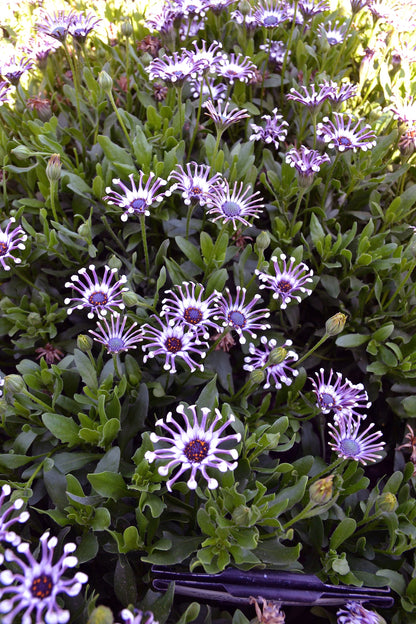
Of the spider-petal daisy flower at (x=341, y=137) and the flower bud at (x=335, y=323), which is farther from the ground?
the spider-petal daisy flower at (x=341, y=137)

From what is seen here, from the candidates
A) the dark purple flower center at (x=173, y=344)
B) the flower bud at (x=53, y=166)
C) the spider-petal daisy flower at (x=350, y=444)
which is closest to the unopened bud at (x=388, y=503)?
the spider-petal daisy flower at (x=350, y=444)

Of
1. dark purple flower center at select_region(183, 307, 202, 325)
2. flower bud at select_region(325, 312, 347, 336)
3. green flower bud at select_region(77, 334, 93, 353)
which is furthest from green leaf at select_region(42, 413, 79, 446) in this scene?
flower bud at select_region(325, 312, 347, 336)

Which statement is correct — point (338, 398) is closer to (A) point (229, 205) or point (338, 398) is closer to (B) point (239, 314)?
(B) point (239, 314)

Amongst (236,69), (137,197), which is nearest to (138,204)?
(137,197)

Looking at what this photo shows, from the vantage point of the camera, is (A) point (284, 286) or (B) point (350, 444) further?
(A) point (284, 286)

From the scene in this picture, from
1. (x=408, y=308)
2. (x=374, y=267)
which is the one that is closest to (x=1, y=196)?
(x=374, y=267)

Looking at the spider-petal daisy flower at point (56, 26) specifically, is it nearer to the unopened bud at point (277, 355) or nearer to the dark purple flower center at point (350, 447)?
the unopened bud at point (277, 355)
